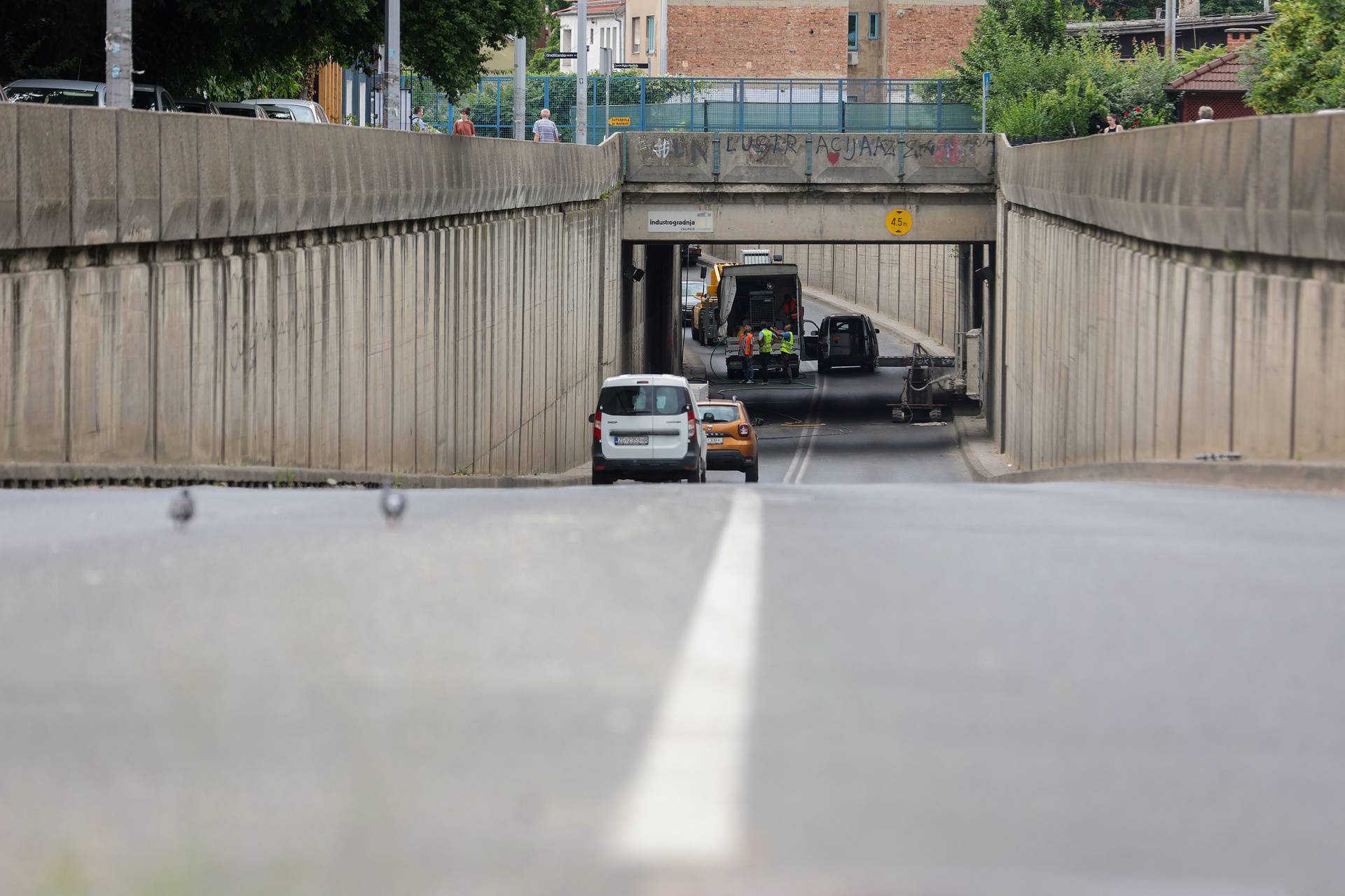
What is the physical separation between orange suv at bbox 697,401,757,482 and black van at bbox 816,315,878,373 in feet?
103

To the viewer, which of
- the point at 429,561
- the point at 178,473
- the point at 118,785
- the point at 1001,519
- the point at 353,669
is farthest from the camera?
the point at 178,473

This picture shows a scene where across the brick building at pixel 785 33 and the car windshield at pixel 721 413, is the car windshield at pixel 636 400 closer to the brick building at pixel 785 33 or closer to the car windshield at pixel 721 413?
the car windshield at pixel 721 413

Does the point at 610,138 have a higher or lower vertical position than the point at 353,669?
higher

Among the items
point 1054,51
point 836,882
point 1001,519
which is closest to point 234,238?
point 1001,519

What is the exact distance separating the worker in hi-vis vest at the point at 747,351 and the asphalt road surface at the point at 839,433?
0.42m

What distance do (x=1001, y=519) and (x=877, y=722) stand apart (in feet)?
15.6

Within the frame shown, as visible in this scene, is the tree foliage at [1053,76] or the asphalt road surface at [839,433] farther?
the tree foliage at [1053,76]

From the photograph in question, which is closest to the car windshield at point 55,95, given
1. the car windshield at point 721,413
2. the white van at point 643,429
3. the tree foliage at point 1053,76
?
the white van at point 643,429

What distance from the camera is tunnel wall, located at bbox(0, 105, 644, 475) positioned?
37.4 ft

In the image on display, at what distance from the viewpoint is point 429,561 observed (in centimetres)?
702

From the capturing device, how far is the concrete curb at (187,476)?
10.9 meters

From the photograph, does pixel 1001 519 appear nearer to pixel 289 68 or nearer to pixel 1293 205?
pixel 1293 205

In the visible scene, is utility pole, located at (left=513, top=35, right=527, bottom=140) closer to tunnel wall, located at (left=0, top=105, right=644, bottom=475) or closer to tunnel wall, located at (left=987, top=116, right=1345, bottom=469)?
tunnel wall, located at (left=0, top=105, right=644, bottom=475)

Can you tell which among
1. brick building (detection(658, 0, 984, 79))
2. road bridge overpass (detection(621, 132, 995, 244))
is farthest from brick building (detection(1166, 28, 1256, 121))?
brick building (detection(658, 0, 984, 79))
